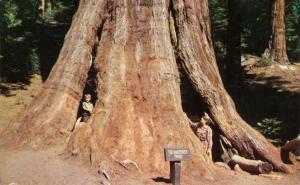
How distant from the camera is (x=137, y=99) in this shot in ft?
34.0

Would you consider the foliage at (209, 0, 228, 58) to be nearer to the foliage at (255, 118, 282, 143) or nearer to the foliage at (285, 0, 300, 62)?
the foliage at (285, 0, 300, 62)

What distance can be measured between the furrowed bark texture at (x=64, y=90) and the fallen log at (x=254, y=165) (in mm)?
3320

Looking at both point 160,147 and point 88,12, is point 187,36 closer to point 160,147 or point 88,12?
point 88,12

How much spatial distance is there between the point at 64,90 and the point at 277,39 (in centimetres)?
1234

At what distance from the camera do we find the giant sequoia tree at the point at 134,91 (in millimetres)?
9750

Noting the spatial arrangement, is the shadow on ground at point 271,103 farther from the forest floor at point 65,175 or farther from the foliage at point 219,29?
the foliage at point 219,29

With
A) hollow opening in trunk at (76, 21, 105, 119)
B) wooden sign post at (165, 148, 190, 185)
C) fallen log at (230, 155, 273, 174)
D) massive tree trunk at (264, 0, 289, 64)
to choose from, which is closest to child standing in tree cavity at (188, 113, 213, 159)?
fallen log at (230, 155, 273, 174)

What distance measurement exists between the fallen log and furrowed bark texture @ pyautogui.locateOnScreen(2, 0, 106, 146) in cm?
332

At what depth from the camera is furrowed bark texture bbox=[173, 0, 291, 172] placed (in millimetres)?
11117

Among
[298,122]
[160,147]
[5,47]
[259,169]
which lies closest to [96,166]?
[160,147]

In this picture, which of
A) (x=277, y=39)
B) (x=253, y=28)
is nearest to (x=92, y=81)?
(x=277, y=39)

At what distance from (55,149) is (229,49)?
1124cm

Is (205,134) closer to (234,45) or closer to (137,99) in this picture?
(137,99)

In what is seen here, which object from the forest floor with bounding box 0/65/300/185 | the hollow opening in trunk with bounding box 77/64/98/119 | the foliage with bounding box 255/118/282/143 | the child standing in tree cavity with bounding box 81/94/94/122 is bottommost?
the foliage with bounding box 255/118/282/143
